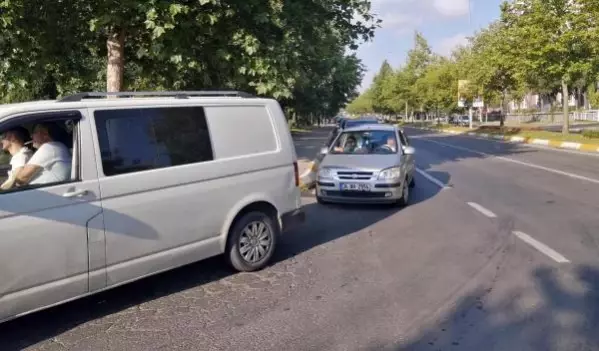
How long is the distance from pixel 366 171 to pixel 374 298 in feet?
16.5

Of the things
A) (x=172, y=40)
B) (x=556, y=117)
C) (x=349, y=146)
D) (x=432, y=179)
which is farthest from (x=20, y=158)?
(x=556, y=117)

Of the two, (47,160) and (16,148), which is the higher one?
(16,148)

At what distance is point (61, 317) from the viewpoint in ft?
16.0

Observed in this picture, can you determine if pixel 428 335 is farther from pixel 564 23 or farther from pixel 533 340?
pixel 564 23

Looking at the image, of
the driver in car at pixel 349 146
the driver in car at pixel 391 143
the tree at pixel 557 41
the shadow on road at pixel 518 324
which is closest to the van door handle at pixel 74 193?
the shadow on road at pixel 518 324

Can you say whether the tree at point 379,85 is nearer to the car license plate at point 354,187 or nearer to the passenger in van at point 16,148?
the car license plate at point 354,187

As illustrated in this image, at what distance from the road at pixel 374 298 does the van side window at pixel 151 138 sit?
4.35 ft

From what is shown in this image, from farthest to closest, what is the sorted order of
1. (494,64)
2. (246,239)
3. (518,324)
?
(494,64) < (246,239) < (518,324)

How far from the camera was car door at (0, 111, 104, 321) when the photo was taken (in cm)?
404

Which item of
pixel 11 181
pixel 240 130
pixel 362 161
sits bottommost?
pixel 362 161

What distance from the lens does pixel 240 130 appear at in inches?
235

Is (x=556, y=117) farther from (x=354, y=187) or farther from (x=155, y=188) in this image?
(x=155, y=188)

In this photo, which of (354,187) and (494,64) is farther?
(494,64)

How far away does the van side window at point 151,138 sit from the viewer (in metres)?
4.79
